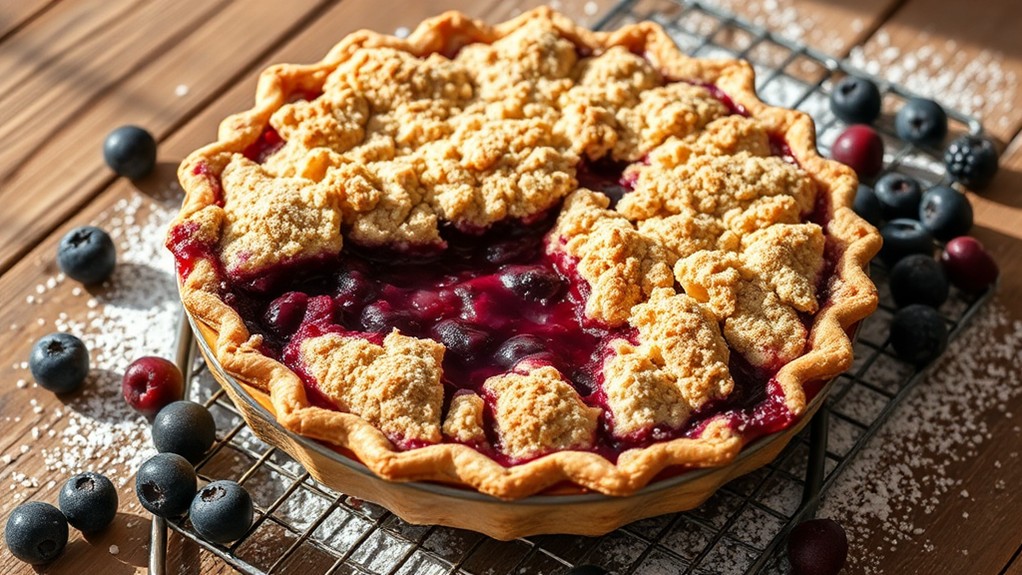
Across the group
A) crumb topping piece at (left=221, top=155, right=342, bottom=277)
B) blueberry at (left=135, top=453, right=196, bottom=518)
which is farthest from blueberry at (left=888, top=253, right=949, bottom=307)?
blueberry at (left=135, top=453, right=196, bottom=518)

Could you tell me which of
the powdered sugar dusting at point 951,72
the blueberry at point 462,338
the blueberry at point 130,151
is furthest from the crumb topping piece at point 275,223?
the powdered sugar dusting at point 951,72

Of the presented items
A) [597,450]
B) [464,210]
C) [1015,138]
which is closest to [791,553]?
[597,450]

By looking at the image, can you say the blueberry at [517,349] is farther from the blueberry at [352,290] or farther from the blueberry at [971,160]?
the blueberry at [971,160]

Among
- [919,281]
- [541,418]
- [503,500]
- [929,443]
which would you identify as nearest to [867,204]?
[919,281]

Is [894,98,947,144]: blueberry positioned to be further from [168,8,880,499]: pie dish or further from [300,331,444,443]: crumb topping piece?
[300,331,444,443]: crumb topping piece

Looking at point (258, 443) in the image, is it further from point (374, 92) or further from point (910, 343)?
point (910, 343)

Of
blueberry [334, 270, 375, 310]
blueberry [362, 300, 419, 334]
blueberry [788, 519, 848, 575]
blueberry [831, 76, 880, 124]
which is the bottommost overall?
blueberry [788, 519, 848, 575]
